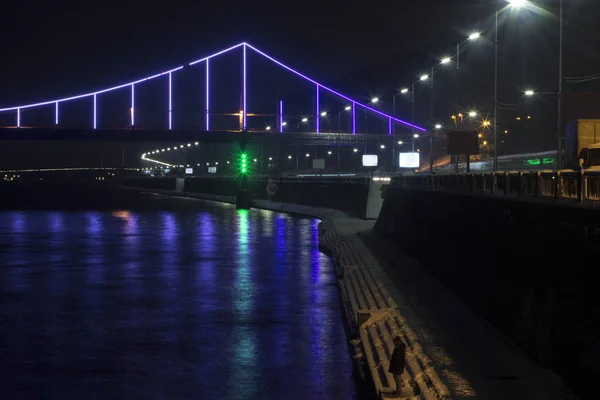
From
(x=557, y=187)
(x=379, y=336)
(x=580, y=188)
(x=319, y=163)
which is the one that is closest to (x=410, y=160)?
(x=319, y=163)

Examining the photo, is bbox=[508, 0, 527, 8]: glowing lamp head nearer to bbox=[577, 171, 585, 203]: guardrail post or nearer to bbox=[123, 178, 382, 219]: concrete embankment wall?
bbox=[577, 171, 585, 203]: guardrail post

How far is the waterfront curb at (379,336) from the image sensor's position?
11641 mm

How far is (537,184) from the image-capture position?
1598 cm

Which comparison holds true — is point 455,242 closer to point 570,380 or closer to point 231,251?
point 570,380

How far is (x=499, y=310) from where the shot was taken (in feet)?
54.4

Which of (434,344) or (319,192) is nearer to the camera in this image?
(434,344)

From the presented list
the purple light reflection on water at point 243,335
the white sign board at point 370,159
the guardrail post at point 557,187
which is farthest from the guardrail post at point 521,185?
the white sign board at point 370,159

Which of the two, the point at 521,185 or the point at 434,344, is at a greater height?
the point at 521,185

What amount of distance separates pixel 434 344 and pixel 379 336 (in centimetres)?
101

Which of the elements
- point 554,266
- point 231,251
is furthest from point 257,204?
point 554,266

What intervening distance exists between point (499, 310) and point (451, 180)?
1126cm

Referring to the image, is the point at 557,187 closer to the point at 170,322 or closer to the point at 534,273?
the point at 534,273

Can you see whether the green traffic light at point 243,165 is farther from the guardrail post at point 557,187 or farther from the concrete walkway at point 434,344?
the guardrail post at point 557,187

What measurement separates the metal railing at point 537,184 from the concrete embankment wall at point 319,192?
2828cm
